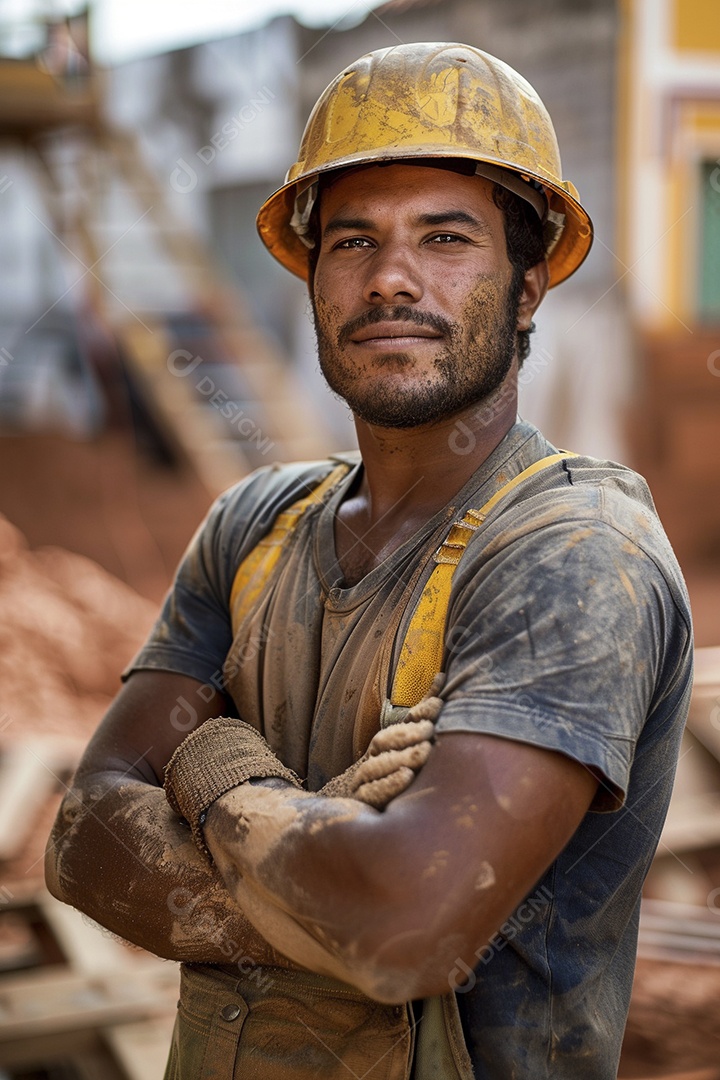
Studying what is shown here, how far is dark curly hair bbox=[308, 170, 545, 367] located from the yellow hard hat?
3 centimetres

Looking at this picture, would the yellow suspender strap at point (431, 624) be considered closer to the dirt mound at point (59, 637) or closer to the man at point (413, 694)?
the man at point (413, 694)

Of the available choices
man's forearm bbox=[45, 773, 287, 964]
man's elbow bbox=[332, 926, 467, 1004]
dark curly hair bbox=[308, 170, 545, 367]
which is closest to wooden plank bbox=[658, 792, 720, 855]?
dark curly hair bbox=[308, 170, 545, 367]

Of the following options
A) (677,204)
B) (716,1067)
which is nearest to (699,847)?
(716,1067)

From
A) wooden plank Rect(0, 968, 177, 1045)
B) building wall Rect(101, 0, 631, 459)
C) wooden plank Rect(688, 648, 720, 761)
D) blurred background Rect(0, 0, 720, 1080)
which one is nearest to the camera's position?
wooden plank Rect(0, 968, 177, 1045)

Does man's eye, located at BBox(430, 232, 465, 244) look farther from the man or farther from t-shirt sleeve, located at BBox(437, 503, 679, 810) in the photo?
t-shirt sleeve, located at BBox(437, 503, 679, 810)

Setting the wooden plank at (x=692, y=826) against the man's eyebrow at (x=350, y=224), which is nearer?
the man's eyebrow at (x=350, y=224)

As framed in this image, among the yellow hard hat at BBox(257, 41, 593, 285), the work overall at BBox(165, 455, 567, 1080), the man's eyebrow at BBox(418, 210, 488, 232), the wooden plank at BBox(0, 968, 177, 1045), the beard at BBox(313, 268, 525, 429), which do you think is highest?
the yellow hard hat at BBox(257, 41, 593, 285)

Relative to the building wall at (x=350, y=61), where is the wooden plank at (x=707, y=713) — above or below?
below

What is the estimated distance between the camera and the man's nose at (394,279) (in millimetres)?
2168

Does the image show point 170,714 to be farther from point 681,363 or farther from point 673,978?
point 681,363

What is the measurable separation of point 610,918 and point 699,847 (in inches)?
158

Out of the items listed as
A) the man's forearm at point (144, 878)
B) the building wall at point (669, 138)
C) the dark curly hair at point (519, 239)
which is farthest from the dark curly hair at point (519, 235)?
the building wall at point (669, 138)

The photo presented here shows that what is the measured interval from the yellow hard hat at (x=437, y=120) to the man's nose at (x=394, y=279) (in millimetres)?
186

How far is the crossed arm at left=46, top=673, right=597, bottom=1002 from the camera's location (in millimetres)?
1642
